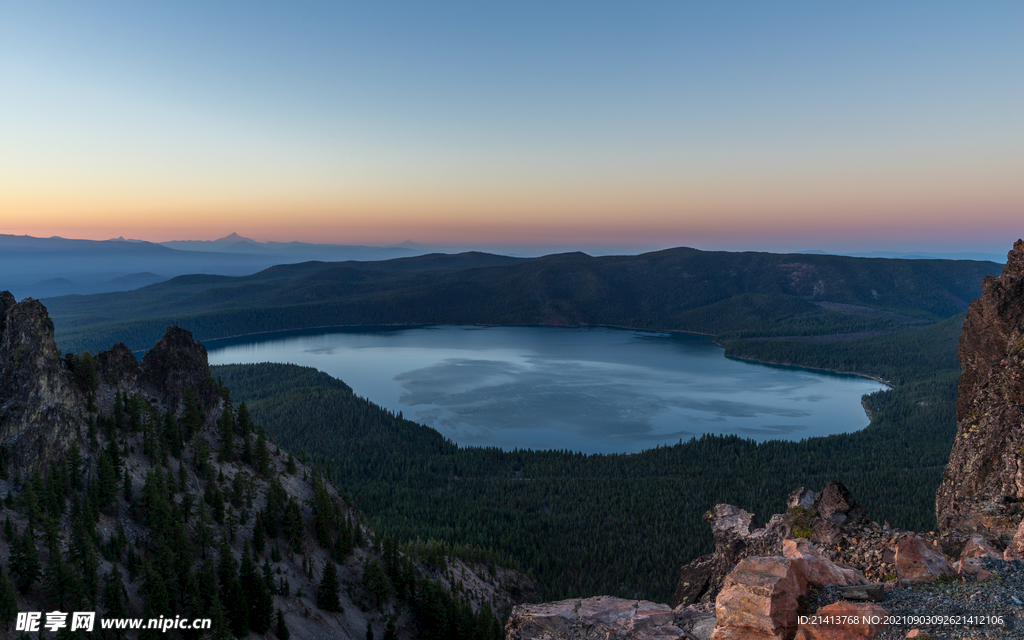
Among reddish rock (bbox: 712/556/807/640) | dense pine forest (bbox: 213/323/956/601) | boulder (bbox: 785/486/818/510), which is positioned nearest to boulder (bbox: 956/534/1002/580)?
reddish rock (bbox: 712/556/807/640)

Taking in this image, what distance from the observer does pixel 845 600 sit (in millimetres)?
16969

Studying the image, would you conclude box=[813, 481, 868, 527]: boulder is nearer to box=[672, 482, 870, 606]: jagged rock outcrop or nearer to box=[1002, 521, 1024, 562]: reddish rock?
box=[672, 482, 870, 606]: jagged rock outcrop

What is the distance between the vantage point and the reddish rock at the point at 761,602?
16016 mm

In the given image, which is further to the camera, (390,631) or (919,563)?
(390,631)

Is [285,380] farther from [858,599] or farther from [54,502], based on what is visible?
[858,599]

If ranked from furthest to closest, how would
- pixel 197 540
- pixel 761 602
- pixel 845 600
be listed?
pixel 197 540 < pixel 845 600 < pixel 761 602

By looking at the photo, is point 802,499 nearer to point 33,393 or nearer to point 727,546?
point 727,546

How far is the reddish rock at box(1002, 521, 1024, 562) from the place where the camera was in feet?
64.1

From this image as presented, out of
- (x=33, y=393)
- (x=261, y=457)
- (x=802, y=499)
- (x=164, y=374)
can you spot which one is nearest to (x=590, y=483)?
(x=261, y=457)

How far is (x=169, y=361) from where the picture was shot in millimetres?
48219

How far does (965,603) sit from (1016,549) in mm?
6129

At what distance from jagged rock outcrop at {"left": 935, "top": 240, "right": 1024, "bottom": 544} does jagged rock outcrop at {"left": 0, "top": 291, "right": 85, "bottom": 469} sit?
48.7 m

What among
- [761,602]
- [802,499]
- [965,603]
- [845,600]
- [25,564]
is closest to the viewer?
[761,602]

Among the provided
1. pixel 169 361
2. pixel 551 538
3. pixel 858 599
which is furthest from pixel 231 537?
pixel 551 538
